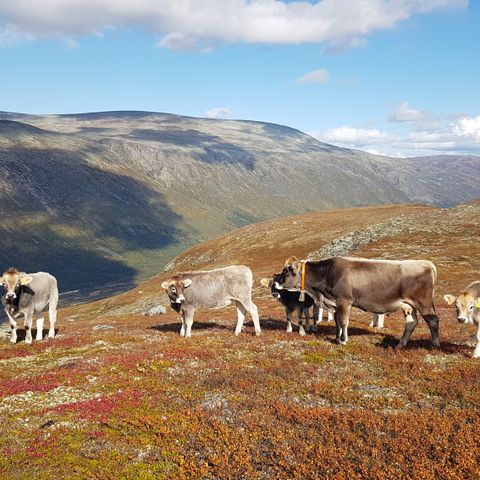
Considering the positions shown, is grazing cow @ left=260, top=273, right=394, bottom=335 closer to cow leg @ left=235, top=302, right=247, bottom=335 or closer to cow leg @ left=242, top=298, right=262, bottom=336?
cow leg @ left=242, top=298, right=262, bottom=336

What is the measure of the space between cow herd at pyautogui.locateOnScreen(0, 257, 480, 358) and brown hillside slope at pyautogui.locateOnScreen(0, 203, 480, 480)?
5.41ft

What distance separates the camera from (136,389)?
1656 cm

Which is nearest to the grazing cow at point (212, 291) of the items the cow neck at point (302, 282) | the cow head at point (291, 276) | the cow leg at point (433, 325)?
the cow head at point (291, 276)

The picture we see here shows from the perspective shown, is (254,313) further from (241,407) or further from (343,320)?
(241,407)

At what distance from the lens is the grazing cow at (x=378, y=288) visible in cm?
2003

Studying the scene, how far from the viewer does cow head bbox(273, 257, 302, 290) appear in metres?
23.8

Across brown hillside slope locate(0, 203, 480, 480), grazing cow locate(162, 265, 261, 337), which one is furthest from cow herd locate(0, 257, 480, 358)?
brown hillside slope locate(0, 203, 480, 480)

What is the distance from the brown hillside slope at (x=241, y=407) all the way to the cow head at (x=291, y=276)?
2.64m

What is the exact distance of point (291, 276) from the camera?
24016mm

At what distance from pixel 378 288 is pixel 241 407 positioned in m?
9.20

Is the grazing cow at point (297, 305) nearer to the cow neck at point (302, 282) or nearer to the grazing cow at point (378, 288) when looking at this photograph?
the cow neck at point (302, 282)

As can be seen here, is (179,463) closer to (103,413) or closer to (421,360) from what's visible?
(103,413)

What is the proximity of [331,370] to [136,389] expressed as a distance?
7.49 metres

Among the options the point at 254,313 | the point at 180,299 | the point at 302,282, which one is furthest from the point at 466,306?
the point at 180,299
